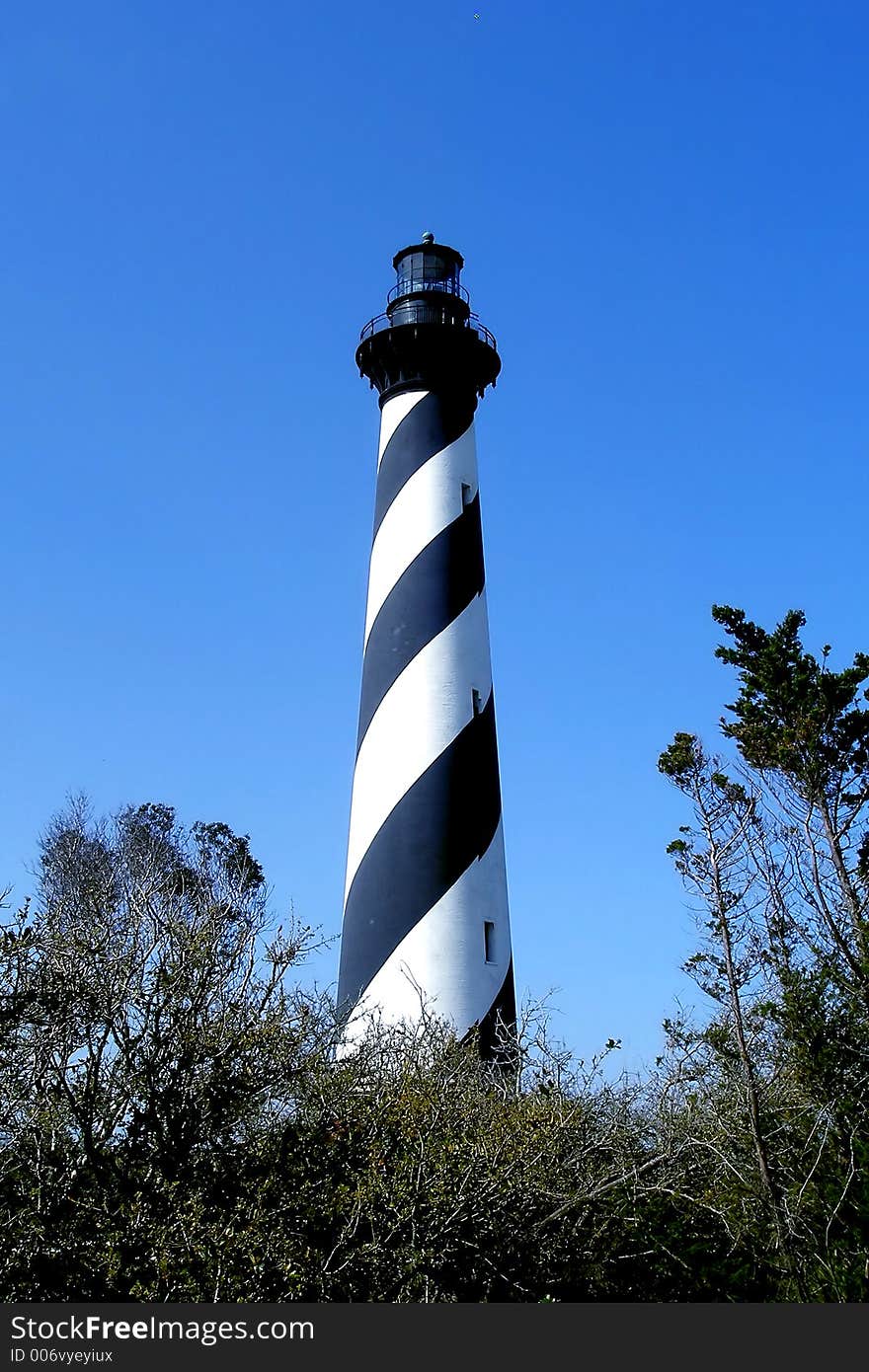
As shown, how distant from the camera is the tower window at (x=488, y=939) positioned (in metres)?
14.4

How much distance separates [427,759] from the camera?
586 inches

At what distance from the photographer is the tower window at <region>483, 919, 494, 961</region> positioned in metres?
14.4

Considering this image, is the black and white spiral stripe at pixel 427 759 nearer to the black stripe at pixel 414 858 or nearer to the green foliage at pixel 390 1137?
the black stripe at pixel 414 858

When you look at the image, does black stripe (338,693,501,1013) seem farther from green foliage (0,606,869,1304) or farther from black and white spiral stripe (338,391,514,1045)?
green foliage (0,606,869,1304)

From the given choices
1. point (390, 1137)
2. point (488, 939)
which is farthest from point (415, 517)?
point (390, 1137)

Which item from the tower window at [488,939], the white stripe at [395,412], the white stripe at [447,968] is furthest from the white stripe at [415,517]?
the tower window at [488,939]

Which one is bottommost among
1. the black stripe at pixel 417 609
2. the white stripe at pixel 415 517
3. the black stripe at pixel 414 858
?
the black stripe at pixel 414 858

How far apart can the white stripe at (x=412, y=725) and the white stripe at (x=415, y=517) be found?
4.26 feet

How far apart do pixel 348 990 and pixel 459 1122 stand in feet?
21.0

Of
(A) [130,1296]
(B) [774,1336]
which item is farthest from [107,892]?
(B) [774,1336]

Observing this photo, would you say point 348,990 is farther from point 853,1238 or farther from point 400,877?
point 853,1238

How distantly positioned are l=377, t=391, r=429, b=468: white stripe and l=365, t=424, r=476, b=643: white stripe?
979mm

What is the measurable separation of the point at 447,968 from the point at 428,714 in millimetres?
3556

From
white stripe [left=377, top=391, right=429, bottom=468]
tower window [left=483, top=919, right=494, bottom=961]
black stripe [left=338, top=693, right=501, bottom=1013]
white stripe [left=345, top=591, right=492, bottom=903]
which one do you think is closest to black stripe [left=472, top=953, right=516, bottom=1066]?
tower window [left=483, top=919, right=494, bottom=961]
